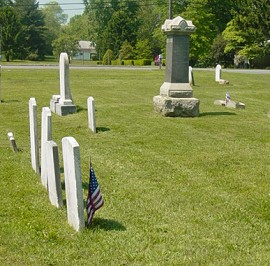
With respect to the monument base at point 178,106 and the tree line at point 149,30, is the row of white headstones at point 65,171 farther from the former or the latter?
the tree line at point 149,30

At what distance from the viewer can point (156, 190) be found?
21.8 ft

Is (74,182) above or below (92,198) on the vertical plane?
above

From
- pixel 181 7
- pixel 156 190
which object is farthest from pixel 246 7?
pixel 156 190

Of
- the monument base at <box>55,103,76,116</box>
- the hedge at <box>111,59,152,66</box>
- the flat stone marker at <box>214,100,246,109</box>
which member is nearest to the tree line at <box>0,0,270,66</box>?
the hedge at <box>111,59,152,66</box>

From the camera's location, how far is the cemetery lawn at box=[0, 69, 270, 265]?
4633 mm

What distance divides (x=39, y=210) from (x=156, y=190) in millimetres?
1690

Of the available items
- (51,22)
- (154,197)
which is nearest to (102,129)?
(154,197)

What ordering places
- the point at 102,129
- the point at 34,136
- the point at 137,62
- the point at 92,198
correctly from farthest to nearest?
the point at 137,62 < the point at 102,129 < the point at 34,136 < the point at 92,198

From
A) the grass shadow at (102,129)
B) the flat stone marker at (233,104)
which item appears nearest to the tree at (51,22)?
the flat stone marker at (233,104)

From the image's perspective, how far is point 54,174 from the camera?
18.7 feet

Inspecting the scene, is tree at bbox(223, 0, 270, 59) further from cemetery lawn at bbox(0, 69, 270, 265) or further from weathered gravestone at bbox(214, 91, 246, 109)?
cemetery lawn at bbox(0, 69, 270, 265)

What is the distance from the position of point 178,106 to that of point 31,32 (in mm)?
65515

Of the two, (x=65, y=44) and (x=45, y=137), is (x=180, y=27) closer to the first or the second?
(x=45, y=137)

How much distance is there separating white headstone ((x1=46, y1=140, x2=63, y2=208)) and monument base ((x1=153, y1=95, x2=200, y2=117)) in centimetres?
773
